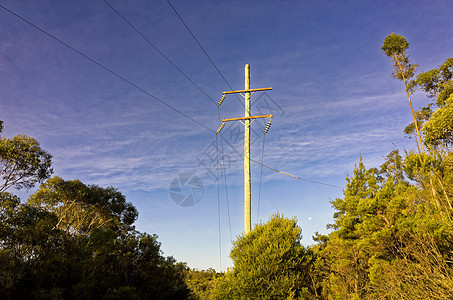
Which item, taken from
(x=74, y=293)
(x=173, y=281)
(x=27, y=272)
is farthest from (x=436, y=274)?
(x=173, y=281)

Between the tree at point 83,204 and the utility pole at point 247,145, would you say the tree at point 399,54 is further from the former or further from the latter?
the tree at point 83,204

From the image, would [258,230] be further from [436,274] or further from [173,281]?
[173,281]

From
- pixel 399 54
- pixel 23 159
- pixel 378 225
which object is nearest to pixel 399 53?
pixel 399 54

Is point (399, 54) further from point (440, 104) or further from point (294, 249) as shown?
point (294, 249)

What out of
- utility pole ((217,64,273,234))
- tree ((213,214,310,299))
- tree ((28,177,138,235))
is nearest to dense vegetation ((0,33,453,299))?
tree ((213,214,310,299))

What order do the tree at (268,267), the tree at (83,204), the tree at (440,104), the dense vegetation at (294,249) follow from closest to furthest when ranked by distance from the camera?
the dense vegetation at (294,249)
the tree at (268,267)
the tree at (440,104)
the tree at (83,204)

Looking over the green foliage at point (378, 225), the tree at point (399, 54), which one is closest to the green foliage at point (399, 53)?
the tree at point (399, 54)

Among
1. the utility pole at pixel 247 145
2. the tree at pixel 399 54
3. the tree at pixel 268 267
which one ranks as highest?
the tree at pixel 399 54

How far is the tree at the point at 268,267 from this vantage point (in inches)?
521

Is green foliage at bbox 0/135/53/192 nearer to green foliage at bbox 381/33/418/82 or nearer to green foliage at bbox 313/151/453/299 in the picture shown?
green foliage at bbox 313/151/453/299

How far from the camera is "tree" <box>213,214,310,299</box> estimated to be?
13.2m

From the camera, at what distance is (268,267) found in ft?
45.0

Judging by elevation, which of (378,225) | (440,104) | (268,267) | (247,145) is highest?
(440,104)

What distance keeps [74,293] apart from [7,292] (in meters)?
2.95
